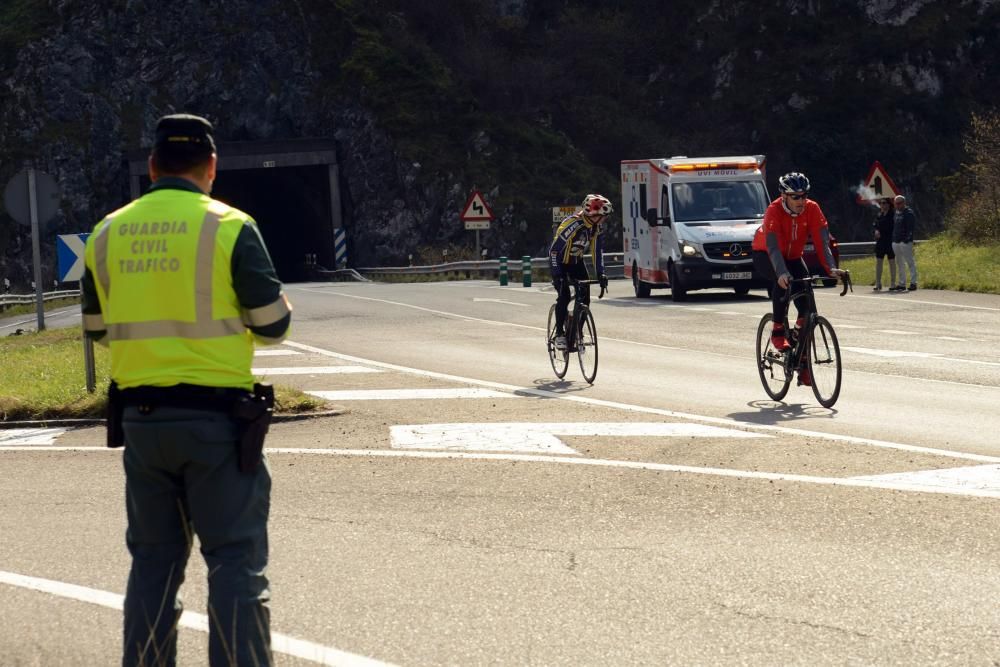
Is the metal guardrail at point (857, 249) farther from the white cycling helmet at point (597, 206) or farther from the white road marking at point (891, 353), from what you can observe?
the white cycling helmet at point (597, 206)

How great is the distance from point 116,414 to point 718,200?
85.1ft

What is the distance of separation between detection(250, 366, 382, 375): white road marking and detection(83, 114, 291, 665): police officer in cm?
1175

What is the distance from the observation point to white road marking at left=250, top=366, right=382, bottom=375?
54.7 feet

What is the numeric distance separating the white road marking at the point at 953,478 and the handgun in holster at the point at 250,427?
17.0 ft

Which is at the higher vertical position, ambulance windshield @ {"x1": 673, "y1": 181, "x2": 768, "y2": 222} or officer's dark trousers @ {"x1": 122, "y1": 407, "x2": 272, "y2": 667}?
ambulance windshield @ {"x1": 673, "y1": 181, "x2": 768, "y2": 222}

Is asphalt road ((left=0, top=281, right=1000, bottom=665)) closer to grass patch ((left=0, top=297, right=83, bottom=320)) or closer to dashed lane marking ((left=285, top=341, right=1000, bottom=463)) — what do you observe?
dashed lane marking ((left=285, top=341, right=1000, bottom=463))

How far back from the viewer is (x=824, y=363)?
508 inches

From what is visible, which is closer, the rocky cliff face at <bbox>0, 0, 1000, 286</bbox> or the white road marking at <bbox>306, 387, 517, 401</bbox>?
the white road marking at <bbox>306, 387, 517, 401</bbox>

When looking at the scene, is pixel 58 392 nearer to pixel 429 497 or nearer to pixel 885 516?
pixel 429 497

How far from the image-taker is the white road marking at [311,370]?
16.7 metres

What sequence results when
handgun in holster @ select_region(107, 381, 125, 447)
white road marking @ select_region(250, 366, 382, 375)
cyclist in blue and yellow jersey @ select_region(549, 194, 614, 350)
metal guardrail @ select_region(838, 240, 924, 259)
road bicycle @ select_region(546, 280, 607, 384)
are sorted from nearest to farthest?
handgun in holster @ select_region(107, 381, 125, 447), cyclist in blue and yellow jersey @ select_region(549, 194, 614, 350), road bicycle @ select_region(546, 280, 607, 384), white road marking @ select_region(250, 366, 382, 375), metal guardrail @ select_region(838, 240, 924, 259)

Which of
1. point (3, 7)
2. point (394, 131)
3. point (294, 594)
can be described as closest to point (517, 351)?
point (294, 594)

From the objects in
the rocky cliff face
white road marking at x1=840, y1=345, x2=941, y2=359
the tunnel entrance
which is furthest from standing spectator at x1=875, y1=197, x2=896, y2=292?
the tunnel entrance

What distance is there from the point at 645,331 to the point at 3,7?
190ft
